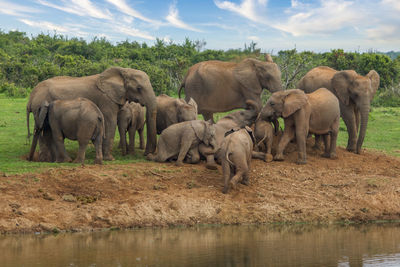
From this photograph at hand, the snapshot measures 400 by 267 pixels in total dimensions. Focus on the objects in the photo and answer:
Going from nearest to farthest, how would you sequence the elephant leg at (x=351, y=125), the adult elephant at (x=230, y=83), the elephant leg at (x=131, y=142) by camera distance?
the elephant leg at (x=131, y=142)
the adult elephant at (x=230, y=83)
the elephant leg at (x=351, y=125)

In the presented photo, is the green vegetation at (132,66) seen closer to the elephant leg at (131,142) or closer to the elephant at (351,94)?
the elephant leg at (131,142)

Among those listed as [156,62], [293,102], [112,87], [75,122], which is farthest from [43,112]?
[156,62]

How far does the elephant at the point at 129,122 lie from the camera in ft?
48.1

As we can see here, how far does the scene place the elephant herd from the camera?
12.9 metres

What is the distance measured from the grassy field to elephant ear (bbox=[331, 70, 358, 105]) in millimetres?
2340

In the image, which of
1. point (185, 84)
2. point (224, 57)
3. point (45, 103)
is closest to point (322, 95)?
point (185, 84)

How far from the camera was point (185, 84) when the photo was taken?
1634 centimetres

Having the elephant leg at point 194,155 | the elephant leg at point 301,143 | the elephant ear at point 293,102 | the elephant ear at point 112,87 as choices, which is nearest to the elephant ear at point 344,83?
the elephant ear at point 293,102

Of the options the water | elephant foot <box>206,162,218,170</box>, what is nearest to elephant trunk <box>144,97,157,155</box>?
elephant foot <box>206,162,218,170</box>

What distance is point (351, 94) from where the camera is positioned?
51.7 ft

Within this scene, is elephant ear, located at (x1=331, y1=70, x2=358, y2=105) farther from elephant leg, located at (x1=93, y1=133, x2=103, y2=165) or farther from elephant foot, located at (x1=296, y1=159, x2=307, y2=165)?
elephant leg, located at (x1=93, y1=133, x2=103, y2=165)

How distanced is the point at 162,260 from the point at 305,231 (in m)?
3.03

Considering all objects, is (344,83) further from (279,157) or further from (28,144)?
(28,144)

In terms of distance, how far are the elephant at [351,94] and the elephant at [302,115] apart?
1043 millimetres
